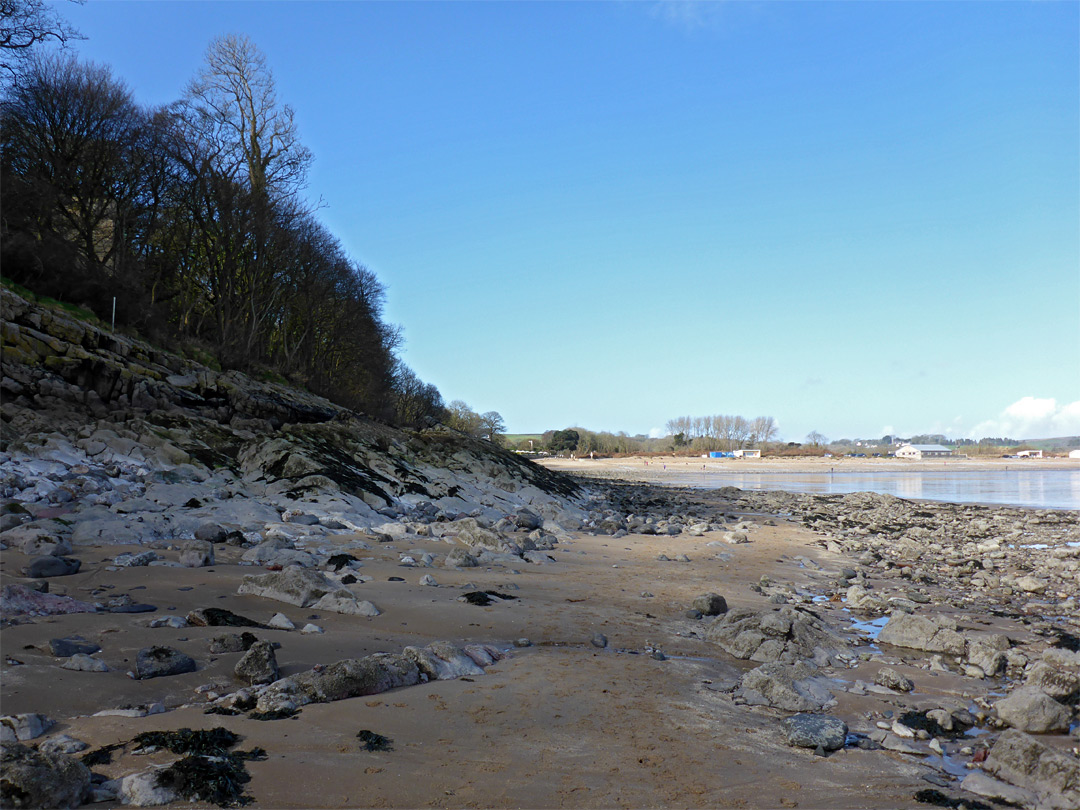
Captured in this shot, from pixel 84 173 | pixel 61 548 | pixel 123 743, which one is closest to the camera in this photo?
pixel 123 743

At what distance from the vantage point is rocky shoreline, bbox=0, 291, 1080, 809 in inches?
123

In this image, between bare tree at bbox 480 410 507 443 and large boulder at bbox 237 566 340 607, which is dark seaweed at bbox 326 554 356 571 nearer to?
large boulder at bbox 237 566 340 607

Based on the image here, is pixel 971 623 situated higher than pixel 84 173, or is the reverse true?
pixel 84 173

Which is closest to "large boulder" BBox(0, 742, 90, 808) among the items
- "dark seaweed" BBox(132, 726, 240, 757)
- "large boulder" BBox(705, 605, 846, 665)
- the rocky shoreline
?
the rocky shoreline

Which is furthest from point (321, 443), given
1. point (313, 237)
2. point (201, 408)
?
point (313, 237)

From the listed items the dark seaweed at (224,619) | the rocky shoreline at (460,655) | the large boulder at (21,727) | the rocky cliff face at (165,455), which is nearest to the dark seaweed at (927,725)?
the rocky shoreline at (460,655)

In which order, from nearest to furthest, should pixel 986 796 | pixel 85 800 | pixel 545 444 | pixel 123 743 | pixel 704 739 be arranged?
pixel 85 800 < pixel 123 743 < pixel 986 796 < pixel 704 739 < pixel 545 444

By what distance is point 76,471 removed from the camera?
32.5 feet

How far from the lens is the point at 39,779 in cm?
256

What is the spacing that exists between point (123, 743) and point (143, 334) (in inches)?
685

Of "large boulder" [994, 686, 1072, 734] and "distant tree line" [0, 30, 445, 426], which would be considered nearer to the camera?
"large boulder" [994, 686, 1072, 734]

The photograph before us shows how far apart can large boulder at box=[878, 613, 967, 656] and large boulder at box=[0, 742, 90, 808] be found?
6.06 meters

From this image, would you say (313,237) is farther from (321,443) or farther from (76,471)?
(76,471)

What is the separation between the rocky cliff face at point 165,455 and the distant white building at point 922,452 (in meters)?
103
